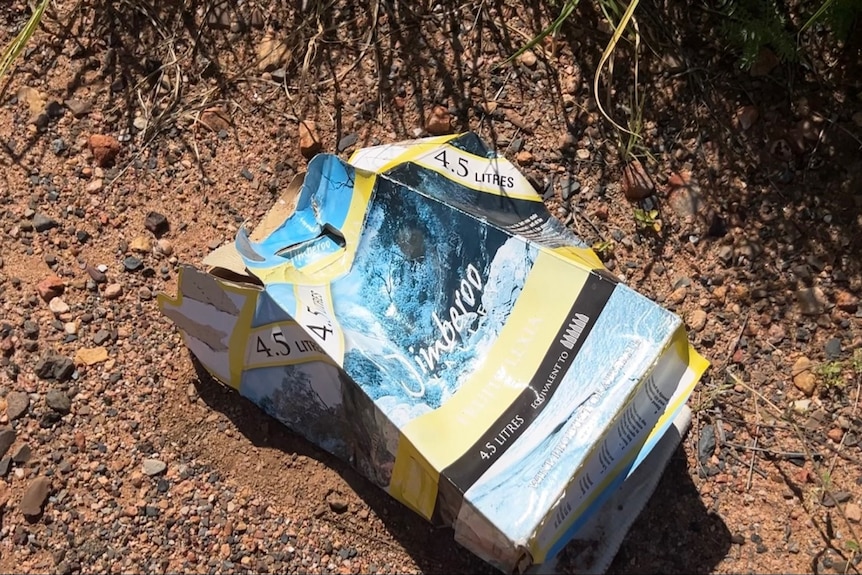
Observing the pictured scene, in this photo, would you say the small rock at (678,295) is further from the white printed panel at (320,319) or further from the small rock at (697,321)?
the white printed panel at (320,319)

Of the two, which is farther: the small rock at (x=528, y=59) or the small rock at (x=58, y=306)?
the small rock at (x=528, y=59)

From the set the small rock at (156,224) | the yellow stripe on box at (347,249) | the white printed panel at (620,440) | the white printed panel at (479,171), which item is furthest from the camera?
the small rock at (156,224)

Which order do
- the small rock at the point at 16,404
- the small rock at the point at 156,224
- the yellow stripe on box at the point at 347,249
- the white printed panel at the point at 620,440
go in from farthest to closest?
1. the small rock at the point at 156,224
2. the small rock at the point at 16,404
3. the yellow stripe on box at the point at 347,249
4. the white printed panel at the point at 620,440

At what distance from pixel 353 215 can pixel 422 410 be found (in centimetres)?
39

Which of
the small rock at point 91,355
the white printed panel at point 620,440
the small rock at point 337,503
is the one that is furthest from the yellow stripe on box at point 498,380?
the small rock at point 91,355

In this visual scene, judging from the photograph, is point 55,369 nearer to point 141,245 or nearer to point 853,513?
point 141,245

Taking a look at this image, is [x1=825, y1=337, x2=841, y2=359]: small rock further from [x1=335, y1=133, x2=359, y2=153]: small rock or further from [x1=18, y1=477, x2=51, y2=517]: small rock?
[x1=18, y1=477, x2=51, y2=517]: small rock

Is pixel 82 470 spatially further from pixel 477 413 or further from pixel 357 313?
pixel 477 413

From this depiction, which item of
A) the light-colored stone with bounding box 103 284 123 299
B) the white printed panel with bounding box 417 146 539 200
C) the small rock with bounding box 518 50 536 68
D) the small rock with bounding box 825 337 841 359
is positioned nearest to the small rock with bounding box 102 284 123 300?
the light-colored stone with bounding box 103 284 123 299

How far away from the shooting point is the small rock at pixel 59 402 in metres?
1.75

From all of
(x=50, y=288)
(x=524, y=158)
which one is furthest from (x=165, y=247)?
(x=524, y=158)

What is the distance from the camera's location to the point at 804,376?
174 centimetres

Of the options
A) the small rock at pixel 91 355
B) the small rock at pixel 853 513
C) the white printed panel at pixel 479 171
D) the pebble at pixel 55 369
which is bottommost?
the pebble at pixel 55 369

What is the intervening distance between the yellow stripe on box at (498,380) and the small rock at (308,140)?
70 centimetres
